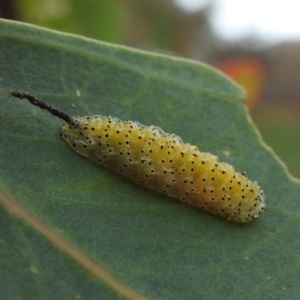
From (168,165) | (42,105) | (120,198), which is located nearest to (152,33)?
(168,165)

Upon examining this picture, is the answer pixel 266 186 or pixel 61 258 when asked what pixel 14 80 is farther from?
pixel 266 186

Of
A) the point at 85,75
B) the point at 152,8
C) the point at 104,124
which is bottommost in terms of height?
the point at 152,8

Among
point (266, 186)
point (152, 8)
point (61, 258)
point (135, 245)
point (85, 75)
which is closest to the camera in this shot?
point (61, 258)

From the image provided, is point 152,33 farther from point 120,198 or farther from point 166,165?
point 120,198

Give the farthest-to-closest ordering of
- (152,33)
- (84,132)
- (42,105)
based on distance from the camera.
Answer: (152,33) → (84,132) → (42,105)

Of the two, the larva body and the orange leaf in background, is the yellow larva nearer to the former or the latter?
the larva body

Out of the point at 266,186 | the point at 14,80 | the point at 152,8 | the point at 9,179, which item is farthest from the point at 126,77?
the point at 152,8

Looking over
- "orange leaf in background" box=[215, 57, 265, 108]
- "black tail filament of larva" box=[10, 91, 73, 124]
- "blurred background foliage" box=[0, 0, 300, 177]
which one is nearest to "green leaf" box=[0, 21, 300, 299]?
"black tail filament of larva" box=[10, 91, 73, 124]
